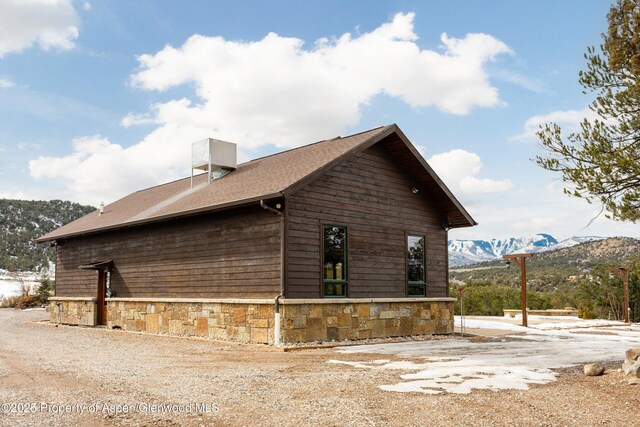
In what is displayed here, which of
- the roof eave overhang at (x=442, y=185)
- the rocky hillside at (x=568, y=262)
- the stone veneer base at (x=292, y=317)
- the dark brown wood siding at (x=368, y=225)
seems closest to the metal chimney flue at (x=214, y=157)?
the stone veneer base at (x=292, y=317)

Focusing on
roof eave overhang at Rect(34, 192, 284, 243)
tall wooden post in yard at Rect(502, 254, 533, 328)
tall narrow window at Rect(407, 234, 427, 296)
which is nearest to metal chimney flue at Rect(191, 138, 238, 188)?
roof eave overhang at Rect(34, 192, 284, 243)

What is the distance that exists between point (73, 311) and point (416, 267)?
13.3 meters

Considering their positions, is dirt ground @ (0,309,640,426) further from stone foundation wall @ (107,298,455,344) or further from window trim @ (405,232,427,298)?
window trim @ (405,232,427,298)

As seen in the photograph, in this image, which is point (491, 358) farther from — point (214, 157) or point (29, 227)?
point (29, 227)

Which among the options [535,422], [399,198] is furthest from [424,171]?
[535,422]

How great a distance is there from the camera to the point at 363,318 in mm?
15359

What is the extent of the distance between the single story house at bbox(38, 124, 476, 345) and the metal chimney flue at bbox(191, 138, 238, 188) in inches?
13.0

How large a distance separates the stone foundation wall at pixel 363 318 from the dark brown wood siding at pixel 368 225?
0.33m

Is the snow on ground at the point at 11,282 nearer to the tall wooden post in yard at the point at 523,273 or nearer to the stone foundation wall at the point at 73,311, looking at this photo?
the stone foundation wall at the point at 73,311

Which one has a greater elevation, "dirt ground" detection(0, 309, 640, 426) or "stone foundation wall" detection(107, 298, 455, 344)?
"stone foundation wall" detection(107, 298, 455, 344)

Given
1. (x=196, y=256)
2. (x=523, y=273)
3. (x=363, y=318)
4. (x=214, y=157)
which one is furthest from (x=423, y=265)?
(x=214, y=157)

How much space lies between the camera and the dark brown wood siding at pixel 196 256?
1463cm

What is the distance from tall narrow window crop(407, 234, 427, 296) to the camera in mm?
17344

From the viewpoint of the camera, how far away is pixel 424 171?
681 inches
